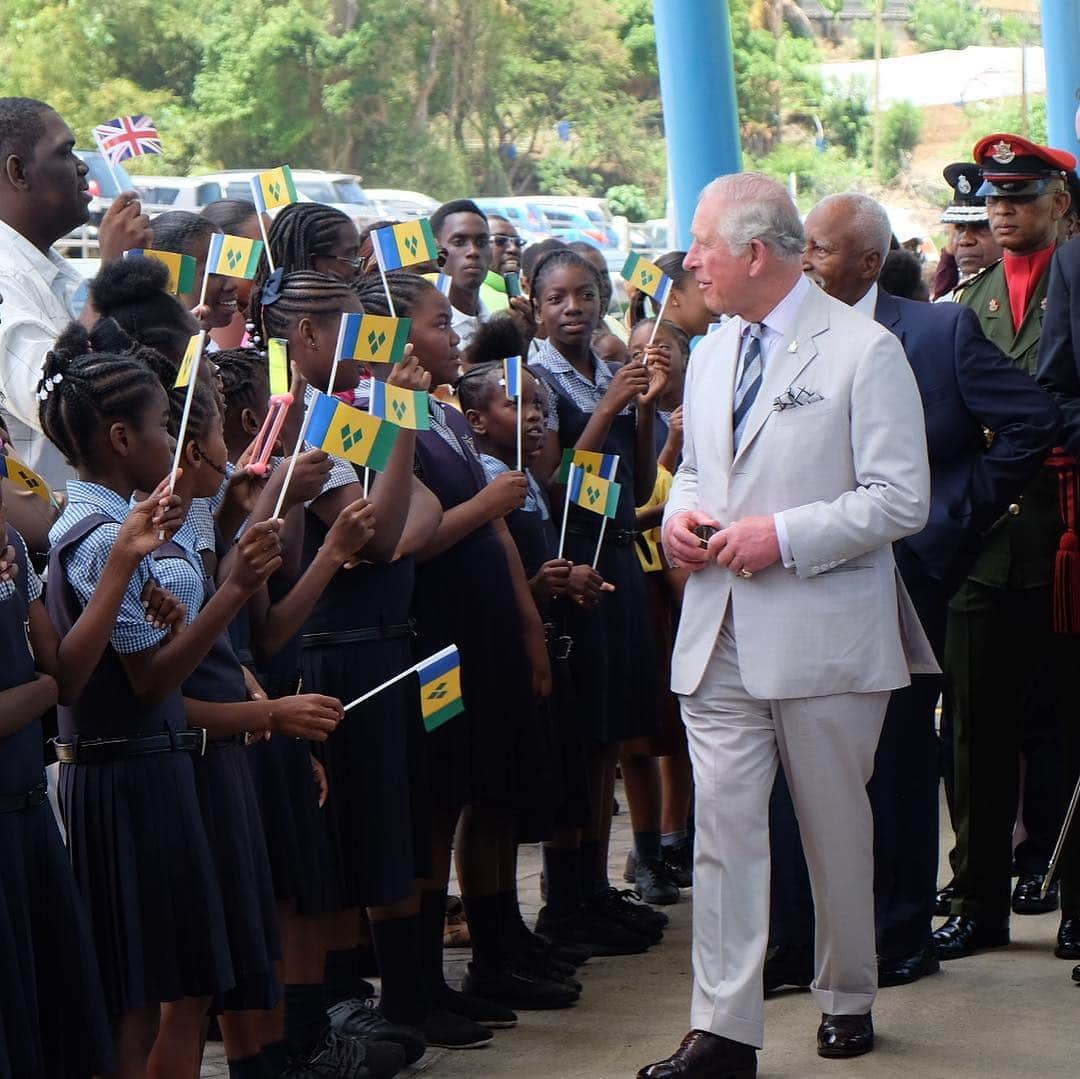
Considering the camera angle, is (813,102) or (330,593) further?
(813,102)

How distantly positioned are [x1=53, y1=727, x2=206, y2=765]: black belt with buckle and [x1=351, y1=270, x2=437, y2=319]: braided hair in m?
1.80

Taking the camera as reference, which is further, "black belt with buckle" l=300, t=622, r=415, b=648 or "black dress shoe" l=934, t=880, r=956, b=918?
"black dress shoe" l=934, t=880, r=956, b=918

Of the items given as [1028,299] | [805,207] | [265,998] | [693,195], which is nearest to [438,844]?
[265,998]

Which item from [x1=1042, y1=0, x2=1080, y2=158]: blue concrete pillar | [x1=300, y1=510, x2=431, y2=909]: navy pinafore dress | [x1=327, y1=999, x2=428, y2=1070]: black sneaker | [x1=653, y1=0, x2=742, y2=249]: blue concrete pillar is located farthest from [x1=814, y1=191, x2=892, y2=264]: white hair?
[x1=1042, y1=0, x2=1080, y2=158]: blue concrete pillar

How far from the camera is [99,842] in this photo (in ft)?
11.5

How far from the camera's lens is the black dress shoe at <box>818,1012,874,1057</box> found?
464cm

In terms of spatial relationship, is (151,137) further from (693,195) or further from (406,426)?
(693,195)

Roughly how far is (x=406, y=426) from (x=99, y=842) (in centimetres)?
121

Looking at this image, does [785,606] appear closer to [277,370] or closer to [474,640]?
[474,640]

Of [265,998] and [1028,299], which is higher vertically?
[1028,299]

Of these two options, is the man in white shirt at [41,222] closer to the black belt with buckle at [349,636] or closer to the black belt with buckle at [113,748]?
the black belt with buckle at [349,636]

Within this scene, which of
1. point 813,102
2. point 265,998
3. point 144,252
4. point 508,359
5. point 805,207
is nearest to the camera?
point 265,998

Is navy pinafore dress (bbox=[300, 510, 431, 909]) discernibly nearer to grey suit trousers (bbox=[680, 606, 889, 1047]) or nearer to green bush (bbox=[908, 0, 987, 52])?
grey suit trousers (bbox=[680, 606, 889, 1047])

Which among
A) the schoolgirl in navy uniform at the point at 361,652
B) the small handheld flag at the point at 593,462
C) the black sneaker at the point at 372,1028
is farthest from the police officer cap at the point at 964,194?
the black sneaker at the point at 372,1028
